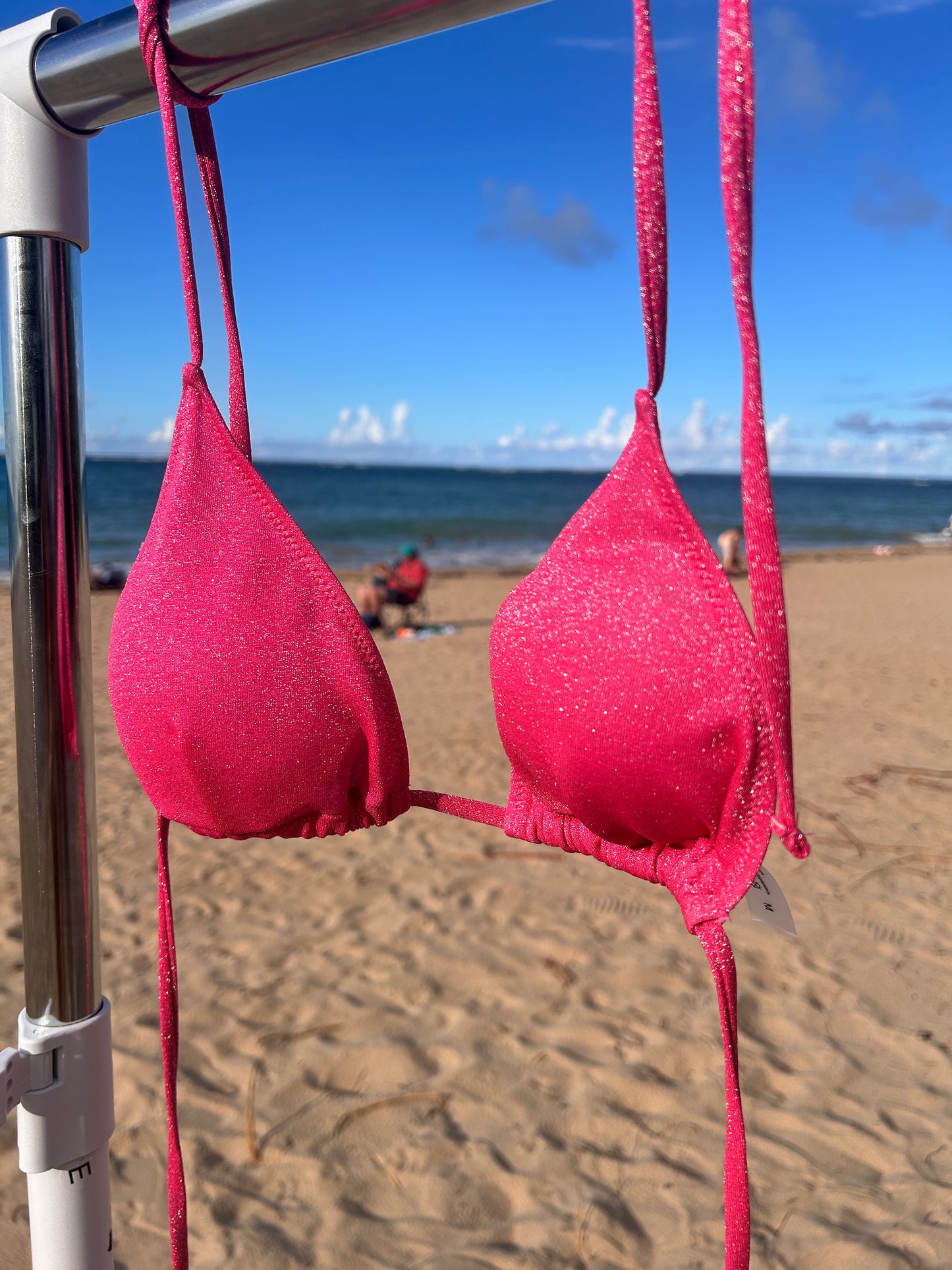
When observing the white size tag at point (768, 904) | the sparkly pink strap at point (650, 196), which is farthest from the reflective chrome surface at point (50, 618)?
the white size tag at point (768, 904)

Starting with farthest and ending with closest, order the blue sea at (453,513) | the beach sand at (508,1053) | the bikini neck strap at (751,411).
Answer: the blue sea at (453,513) → the beach sand at (508,1053) → the bikini neck strap at (751,411)

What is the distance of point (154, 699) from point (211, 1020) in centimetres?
198

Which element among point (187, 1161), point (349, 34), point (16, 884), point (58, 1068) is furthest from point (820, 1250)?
point (16, 884)

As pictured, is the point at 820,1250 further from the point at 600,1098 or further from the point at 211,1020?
the point at 211,1020

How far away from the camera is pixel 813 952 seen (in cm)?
289

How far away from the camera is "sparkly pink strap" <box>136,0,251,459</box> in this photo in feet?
2.62

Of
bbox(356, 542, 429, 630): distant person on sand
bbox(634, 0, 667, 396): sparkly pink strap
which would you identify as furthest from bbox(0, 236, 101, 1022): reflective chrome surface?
bbox(356, 542, 429, 630): distant person on sand

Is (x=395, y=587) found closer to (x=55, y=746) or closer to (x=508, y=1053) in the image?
(x=508, y=1053)

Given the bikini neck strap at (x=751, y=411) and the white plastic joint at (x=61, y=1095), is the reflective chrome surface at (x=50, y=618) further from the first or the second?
the bikini neck strap at (x=751, y=411)

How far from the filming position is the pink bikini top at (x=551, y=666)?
67 cm

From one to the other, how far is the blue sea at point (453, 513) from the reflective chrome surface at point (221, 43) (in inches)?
253

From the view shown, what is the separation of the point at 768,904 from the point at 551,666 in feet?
0.92

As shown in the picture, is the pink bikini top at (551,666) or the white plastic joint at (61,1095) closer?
the pink bikini top at (551,666)

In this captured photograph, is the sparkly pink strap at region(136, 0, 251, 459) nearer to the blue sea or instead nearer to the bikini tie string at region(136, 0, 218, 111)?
the bikini tie string at region(136, 0, 218, 111)
